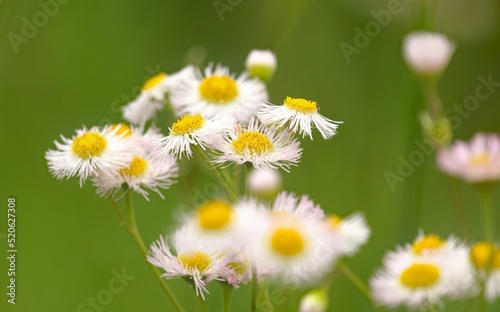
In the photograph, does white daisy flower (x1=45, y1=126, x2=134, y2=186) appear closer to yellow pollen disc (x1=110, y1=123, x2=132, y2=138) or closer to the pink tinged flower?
yellow pollen disc (x1=110, y1=123, x2=132, y2=138)

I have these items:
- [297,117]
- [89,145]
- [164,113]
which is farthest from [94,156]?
[164,113]

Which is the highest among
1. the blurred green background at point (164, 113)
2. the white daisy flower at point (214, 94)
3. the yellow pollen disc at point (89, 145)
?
the blurred green background at point (164, 113)

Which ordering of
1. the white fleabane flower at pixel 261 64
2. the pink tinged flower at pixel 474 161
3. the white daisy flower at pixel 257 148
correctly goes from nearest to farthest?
the pink tinged flower at pixel 474 161, the white daisy flower at pixel 257 148, the white fleabane flower at pixel 261 64

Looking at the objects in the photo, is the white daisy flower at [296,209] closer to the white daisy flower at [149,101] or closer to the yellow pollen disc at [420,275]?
the yellow pollen disc at [420,275]

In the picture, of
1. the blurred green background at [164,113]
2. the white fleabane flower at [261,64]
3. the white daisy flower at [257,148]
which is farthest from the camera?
the blurred green background at [164,113]

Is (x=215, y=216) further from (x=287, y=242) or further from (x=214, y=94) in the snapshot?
(x=214, y=94)

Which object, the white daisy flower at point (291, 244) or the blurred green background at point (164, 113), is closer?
the white daisy flower at point (291, 244)

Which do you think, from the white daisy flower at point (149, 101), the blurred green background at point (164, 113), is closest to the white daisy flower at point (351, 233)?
the white daisy flower at point (149, 101)
